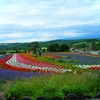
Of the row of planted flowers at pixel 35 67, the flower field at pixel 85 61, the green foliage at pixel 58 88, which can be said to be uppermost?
the green foliage at pixel 58 88

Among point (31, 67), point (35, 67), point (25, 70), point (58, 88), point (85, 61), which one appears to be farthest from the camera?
point (85, 61)

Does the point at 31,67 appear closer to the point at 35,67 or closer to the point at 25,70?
the point at 35,67

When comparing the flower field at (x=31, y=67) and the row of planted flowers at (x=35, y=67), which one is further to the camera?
the row of planted flowers at (x=35, y=67)

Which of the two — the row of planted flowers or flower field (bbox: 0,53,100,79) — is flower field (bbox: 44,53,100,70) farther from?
the row of planted flowers

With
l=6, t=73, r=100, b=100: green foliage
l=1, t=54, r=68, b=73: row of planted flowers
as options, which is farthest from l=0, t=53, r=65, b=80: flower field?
l=6, t=73, r=100, b=100: green foliage

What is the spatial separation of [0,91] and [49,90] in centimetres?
244

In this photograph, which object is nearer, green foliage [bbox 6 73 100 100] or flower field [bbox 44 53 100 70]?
green foliage [bbox 6 73 100 100]

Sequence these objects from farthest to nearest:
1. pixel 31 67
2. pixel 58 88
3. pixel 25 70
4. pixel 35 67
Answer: pixel 35 67 → pixel 31 67 → pixel 25 70 → pixel 58 88

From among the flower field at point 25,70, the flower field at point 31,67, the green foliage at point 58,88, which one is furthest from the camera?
the flower field at point 31,67

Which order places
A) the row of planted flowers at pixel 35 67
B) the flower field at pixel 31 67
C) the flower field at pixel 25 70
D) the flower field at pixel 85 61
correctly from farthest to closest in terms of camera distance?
1. the flower field at pixel 85 61
2. the row of planted flowers at pixel 35 67
3. the flower field at pixel 31 67
4. the flower field at pixel 25 70

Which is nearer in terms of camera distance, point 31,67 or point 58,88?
point 58,88

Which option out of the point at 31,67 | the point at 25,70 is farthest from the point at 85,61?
the point at 25,70

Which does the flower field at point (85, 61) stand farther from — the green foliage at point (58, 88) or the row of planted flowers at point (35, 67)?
the green foliage at point (58, 88)

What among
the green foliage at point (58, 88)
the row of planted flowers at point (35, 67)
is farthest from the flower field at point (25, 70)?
the green foliage at point (58, 88)
